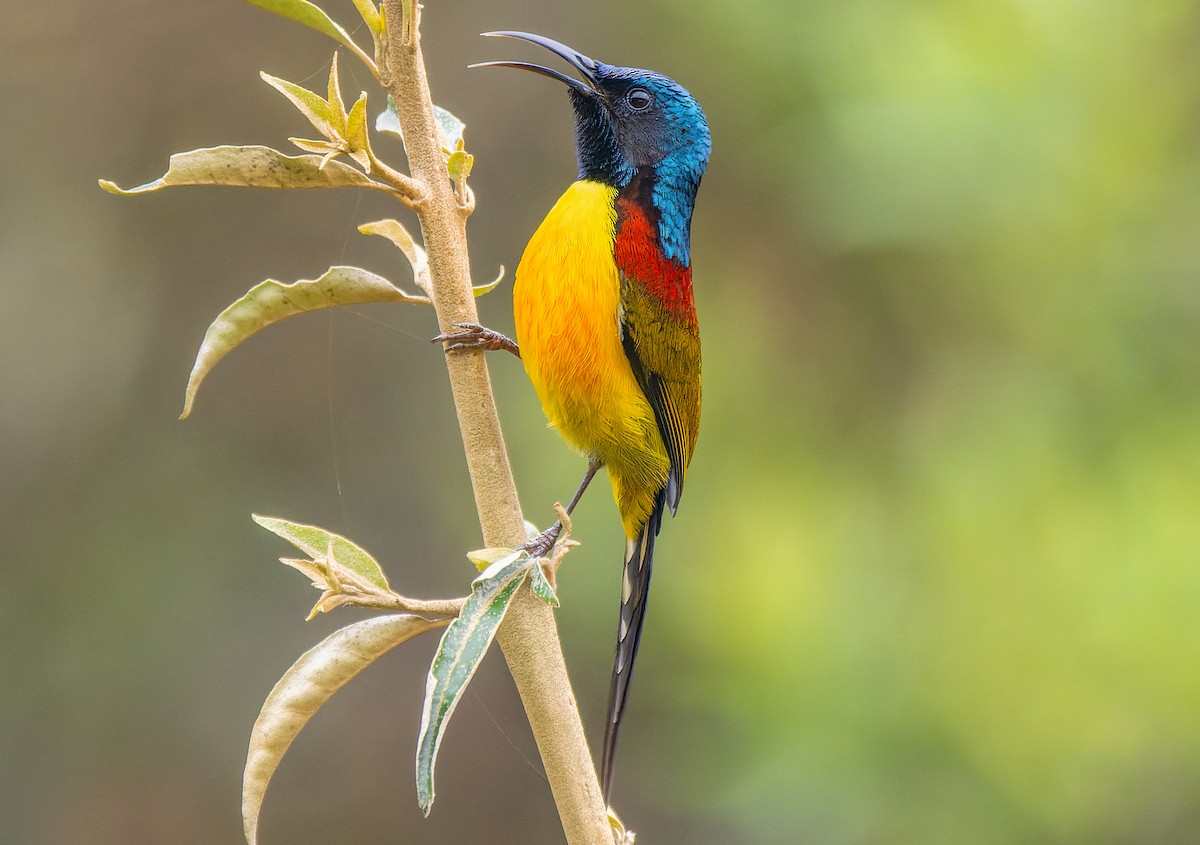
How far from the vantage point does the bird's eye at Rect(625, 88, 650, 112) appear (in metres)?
2.29

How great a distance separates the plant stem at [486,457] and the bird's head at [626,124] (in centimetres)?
111

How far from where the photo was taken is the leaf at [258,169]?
3.56ft

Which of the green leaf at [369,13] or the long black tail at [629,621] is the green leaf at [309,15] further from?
the long black tail at [629,621]

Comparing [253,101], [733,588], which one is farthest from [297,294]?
[253,101]

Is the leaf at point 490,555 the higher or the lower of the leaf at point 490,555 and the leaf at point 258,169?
the lower

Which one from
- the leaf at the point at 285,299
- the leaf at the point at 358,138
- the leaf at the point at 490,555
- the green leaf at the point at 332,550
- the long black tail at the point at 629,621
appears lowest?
the long black tail at the point at 629,621

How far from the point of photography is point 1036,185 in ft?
11.3

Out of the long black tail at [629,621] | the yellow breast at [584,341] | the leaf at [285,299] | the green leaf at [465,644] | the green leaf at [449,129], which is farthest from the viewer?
the yellow breast at [584,341]

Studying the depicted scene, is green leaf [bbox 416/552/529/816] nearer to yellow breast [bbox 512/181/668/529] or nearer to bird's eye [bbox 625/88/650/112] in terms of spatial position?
yellow breast [bbox 512/181/668/529]

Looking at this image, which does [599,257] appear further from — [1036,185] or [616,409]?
[1036,185]

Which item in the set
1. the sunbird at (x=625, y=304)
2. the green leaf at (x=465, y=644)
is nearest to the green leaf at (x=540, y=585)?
the green leaf at (x=465, y=644)

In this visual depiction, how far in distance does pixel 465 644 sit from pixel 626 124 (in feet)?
4.75

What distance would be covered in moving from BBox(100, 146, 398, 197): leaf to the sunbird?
0.70 meters

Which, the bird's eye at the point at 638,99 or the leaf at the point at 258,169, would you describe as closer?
the leaf at the point at 258,169
